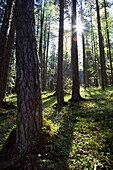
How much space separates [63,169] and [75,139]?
1.17 meters

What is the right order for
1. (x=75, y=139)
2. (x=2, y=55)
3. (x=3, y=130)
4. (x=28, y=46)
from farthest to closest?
1. (x=2, y=55)
2. (x=3, y=130)
3. (x=75, y=139)
4. (x=28, y=46)

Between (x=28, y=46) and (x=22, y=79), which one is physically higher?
(x=28, y=46)

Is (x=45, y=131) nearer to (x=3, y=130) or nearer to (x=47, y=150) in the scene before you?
(x=47, y=150)

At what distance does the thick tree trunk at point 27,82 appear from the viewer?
277 centimetres

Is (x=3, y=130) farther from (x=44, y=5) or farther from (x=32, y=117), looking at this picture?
(x=44, y=5)

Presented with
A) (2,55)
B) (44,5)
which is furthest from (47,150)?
(44,5)

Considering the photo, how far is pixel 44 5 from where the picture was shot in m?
14.8

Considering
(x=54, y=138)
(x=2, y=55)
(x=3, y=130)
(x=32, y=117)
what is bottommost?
(x=3, y=130)

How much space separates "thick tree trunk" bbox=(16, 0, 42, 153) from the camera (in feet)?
9.10

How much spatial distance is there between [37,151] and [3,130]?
2591 millimetres

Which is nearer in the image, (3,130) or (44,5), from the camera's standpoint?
(3,130)

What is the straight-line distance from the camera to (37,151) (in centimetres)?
269

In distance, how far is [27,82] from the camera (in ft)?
9.26

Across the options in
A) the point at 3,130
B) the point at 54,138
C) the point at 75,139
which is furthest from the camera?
the point at 3,130
